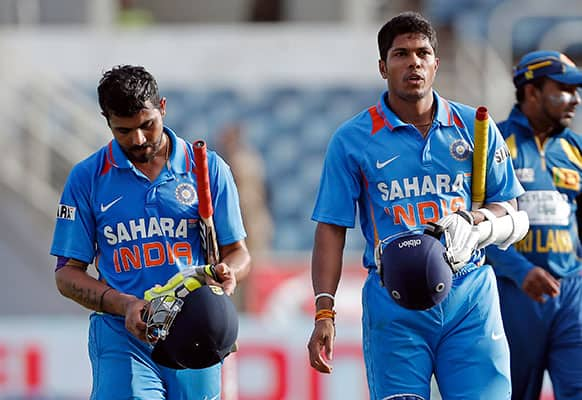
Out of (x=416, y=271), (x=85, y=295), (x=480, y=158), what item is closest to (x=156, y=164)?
(x=85, y=295)

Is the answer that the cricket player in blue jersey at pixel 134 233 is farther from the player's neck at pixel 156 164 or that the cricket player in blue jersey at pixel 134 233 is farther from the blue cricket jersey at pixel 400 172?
the blue cricket jersey at pixel 400 172

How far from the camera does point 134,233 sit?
537 centimetres

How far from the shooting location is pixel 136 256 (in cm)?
537

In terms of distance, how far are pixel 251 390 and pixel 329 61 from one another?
6.12 metres

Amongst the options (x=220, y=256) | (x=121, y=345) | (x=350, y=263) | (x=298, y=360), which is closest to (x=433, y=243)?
(x=220, y=256)

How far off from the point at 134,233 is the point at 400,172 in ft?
3.68

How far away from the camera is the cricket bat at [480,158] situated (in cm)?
527

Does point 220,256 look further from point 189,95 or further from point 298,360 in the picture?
point 189,95

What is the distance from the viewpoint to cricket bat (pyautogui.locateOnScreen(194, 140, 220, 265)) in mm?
5281

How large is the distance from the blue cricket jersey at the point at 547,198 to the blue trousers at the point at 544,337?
0.14 meters

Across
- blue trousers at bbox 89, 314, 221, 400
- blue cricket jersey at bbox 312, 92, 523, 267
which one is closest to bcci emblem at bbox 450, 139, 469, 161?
blue cricket jersey at bbox 312, 92, 523, 267

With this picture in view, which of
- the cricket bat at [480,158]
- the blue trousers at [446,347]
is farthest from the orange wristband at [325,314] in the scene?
the cricket bat at [480,158]

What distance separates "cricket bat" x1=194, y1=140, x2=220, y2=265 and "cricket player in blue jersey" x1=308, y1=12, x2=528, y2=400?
436 mm

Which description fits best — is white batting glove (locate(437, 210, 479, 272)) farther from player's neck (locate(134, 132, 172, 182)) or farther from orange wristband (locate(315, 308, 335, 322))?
player's neck (locate(134, 132, 172, 182))
